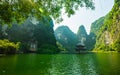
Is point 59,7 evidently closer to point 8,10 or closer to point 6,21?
point 8,10

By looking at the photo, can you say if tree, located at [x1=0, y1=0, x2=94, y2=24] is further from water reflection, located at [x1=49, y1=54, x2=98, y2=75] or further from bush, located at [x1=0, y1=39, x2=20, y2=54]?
bush, located at [x1=0, y1=39, x2=20, y2=54]

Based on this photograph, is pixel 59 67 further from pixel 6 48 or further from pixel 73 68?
pixel 6 48

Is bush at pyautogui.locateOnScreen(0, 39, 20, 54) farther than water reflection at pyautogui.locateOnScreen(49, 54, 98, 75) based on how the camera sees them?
Yes

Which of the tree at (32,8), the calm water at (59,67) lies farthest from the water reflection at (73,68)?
the tree at (32,8)

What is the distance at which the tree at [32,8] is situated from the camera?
18.7 metres

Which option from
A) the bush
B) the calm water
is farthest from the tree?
the bush

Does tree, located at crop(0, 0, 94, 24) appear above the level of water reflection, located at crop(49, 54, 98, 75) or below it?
above

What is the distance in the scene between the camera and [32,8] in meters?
21.8

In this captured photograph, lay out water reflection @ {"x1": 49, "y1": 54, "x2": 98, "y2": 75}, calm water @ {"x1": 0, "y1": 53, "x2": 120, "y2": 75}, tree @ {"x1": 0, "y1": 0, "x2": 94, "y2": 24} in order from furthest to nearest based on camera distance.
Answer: water reflection @ {"x1": 49, "y1": 54, "x2": 98, "y2": 75}
calm water @ {"x1": 0, "y1": 53, "x2": 120, "y2": 75}
tree @ {"x1": 0, "y1": 0, "x2": 94, "y2": 24}

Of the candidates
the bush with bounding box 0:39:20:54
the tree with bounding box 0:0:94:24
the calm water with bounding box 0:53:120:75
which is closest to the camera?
the tree with bounding box 0:0:94:24

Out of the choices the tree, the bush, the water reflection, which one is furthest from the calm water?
the bush

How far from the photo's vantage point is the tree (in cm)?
1871

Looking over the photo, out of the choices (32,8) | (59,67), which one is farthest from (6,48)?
(32,8)

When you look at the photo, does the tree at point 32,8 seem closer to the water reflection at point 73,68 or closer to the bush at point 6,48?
the water reflection at point 73,68
